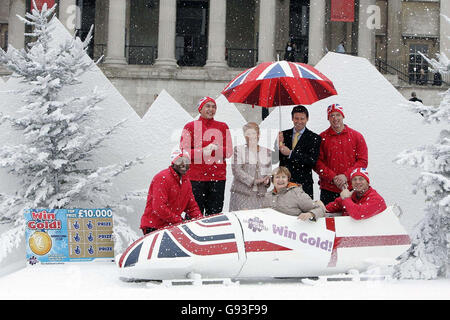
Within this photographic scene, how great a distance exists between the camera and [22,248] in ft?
30.7

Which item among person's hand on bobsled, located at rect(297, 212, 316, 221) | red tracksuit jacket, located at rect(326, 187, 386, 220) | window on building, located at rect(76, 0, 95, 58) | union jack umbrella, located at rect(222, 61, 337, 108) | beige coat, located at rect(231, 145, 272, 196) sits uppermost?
window on building, located at rect(76, 0, 95, 58)

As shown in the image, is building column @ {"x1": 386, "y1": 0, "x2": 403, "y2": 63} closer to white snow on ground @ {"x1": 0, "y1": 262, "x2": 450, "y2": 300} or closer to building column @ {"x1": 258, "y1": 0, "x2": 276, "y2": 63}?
building column @ {"x1": 258, "y1": 0, "x2": 276, "y2": 63}

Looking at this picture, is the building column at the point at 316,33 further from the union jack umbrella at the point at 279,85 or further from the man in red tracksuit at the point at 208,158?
the man in red tracksuit at the point at 208,158

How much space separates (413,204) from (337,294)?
14.4 ft

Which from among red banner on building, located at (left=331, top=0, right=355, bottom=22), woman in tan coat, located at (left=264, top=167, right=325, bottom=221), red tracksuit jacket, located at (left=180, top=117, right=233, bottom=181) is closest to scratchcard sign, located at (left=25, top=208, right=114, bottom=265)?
red tracksuit jacket, located at (left=180, top=117, right=233, bottom=181)

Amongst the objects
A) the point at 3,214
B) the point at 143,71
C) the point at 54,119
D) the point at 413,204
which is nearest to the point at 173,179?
the point at 54,119

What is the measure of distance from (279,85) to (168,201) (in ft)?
8.03

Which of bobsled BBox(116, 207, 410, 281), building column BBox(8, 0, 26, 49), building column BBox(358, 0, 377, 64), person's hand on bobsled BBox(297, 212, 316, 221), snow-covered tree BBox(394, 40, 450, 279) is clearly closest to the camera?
bobsled BBox(116, 207, 410, 281)

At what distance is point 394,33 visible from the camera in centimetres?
3778

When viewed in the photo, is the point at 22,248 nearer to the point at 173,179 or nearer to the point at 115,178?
the point at 115,178

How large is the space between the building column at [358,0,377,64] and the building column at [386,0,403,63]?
2385 millimetres

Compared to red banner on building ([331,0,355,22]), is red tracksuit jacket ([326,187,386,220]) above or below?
below

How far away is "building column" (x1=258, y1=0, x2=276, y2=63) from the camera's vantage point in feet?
105

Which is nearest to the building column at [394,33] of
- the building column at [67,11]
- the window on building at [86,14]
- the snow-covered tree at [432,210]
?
the window on building at [86,14]
